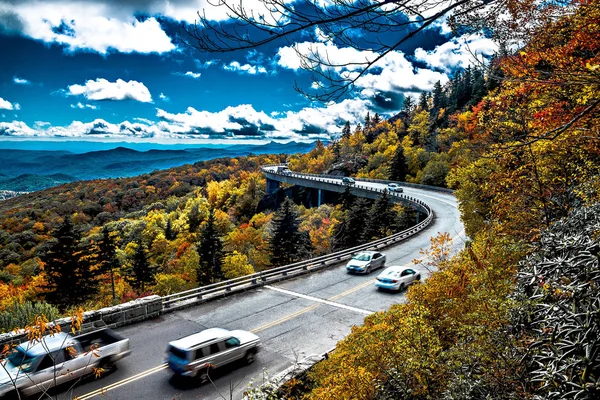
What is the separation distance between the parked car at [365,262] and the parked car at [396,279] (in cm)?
276

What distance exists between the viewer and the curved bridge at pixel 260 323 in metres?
10.5

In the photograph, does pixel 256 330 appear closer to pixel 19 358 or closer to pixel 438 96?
pixel 19 358

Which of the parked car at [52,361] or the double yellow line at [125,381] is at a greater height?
the parked car at [52,361]

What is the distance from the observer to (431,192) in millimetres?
61219

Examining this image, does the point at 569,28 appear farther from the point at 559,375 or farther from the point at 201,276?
the point at 201,276

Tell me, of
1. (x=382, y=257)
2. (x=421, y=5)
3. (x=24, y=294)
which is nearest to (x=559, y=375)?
(x=421, y=5)

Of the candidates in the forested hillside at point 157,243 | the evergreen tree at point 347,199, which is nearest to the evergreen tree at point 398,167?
the forested hillside at point 157,243

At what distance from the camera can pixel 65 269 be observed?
1230 inches

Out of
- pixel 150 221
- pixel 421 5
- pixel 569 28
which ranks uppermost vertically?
pixel 569 28

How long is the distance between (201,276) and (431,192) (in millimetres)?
40518

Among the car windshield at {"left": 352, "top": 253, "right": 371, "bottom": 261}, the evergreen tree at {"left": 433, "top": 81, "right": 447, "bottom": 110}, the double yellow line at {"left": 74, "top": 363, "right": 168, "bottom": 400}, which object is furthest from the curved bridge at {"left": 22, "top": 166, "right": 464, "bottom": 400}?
the evergreen tree at {"left": 433, "top": 81, "right": 447, "bottom": 110}

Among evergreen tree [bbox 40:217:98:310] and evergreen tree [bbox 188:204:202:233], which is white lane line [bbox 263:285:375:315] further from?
evergreen tree [bbox 188:204:202:233]

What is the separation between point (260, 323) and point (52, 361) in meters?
7.43

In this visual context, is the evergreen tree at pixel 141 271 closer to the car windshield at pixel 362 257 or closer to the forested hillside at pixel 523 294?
the car windshield at pixel 362 257
